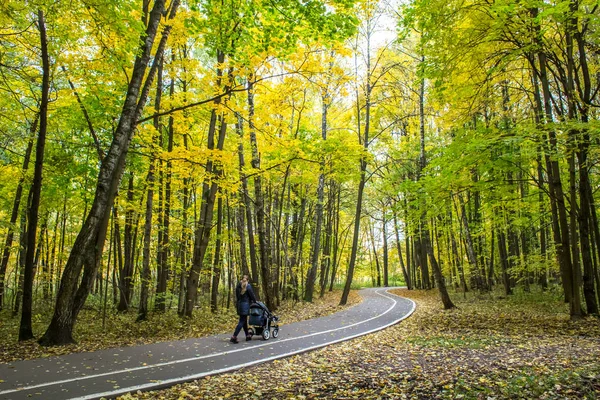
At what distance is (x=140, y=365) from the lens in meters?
6.45

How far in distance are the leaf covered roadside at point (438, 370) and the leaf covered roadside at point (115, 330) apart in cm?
389

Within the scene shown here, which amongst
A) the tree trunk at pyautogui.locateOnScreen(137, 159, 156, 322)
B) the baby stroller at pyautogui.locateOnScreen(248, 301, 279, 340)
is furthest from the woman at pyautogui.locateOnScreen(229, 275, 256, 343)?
the tree trunk at pyautogui.locateOnScreen(137, 159, 156, 322)

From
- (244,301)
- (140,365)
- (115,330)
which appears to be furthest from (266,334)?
(115,330)

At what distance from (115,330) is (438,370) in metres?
9.58

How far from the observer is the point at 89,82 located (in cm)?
1103

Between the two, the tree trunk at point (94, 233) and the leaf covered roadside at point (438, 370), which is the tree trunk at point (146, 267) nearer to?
the tree trunk at point (94, 233)

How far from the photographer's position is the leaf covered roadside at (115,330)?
7535 mm

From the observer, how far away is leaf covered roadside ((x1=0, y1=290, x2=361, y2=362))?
7.54 m

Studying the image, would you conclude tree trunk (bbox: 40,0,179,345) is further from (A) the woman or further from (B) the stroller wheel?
(B) the stroller wheel

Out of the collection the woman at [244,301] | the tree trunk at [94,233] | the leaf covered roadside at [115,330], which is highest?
the tree trunk at [94,233]

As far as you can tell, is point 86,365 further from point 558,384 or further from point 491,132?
point 491,132

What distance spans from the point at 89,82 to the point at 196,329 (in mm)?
8718

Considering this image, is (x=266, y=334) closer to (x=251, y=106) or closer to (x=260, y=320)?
(x=260, y=320)

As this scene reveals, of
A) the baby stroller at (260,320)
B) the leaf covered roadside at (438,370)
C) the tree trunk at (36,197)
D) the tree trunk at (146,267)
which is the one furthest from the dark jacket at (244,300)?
the tree trunk at (36,197)
